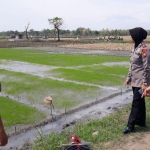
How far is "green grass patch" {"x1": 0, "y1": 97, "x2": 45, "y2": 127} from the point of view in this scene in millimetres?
7063

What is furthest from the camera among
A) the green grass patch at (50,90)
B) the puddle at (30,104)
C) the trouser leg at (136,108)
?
the green grass patch at (50,90)

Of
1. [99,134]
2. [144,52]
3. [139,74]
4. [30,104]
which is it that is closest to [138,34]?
[144,52]

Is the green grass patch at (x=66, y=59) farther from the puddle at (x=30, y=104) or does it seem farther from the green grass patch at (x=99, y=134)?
the green grass patch at (x=99, y=134)

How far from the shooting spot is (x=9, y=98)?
9.50 metres

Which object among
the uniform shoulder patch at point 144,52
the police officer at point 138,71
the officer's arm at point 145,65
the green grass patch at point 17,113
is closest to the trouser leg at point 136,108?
the police officer at point 138,71

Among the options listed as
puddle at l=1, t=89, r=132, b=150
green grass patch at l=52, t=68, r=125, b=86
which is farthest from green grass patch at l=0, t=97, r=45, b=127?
green grass patch at l=52, t=68, r=125, b=86

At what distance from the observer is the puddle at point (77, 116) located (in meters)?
5.91

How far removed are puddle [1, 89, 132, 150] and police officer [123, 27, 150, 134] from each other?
208 centimetres

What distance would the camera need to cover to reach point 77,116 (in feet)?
24.7

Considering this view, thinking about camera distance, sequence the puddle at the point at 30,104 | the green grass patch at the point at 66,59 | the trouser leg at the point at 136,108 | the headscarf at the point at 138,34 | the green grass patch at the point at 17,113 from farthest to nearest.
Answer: the green grass patch at the point at 66,59
the puddle at the point at 30,104
the green grass patch at the point at 17,113
the trouser leg at the point at 136,108
the headscarf at the point at 138,34

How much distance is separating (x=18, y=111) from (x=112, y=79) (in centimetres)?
643

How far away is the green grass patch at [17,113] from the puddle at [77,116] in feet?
2.26

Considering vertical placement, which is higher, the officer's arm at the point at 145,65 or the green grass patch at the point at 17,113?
the officer's arm at the point at 145,65

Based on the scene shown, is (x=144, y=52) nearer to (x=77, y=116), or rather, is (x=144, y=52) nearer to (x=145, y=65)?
(x=145, y=65)
